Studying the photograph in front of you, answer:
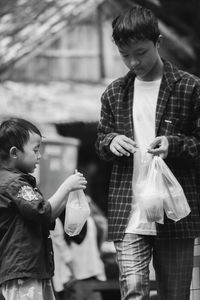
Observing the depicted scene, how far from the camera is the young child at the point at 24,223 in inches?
146

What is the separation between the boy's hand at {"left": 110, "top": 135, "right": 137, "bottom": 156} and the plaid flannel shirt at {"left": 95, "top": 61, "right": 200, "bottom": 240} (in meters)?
0.08

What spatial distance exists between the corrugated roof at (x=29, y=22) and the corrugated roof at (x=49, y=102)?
2.94ft

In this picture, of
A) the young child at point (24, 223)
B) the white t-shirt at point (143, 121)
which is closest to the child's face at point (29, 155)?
the young child at point (24, 223)

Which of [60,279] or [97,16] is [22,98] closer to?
[97,16]

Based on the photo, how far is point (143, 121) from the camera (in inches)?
154

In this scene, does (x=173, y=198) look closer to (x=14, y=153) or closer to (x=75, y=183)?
(x=75, y=183)

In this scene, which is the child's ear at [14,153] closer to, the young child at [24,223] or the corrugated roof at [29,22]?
the young child at [24,223]

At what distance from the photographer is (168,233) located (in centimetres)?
378

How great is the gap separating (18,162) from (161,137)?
2.66ft

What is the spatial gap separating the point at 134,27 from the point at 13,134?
0.87 metres

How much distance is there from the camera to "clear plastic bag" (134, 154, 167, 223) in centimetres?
363

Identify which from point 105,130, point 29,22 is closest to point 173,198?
point 105,130

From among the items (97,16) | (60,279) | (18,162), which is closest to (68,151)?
(60,279)

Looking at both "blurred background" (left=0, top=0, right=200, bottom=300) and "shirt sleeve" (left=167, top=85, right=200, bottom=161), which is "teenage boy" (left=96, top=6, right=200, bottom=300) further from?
"blurred background" (left=0, top=0, right=200, bottom=300)
